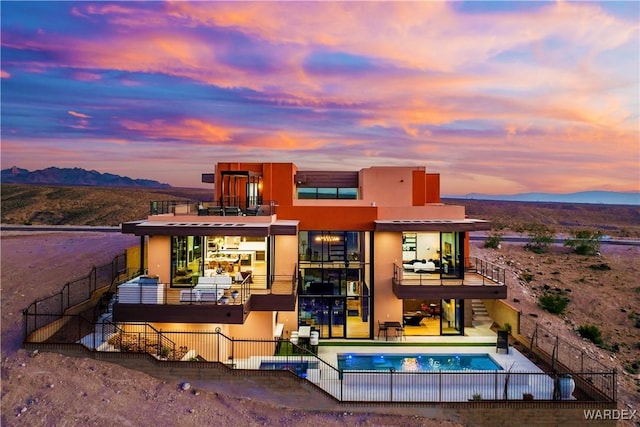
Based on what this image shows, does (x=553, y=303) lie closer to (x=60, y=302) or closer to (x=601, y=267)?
(x=601, y=267)

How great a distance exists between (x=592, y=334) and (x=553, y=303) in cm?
319

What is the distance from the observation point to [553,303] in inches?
991

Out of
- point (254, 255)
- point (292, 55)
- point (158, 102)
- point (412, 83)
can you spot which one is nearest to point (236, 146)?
point (158, 102)

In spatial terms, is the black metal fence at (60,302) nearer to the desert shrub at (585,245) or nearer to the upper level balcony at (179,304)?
the upper level balcony at (179,304)

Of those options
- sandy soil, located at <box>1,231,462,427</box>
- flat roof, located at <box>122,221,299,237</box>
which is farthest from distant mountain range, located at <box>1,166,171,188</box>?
sandy soil, located at <box>1,231,462,427</box>

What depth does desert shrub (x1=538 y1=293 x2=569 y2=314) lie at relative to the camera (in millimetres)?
24911

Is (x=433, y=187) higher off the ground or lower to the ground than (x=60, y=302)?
higher

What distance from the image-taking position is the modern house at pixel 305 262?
47.4 feet

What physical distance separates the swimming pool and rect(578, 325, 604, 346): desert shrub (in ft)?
35.0

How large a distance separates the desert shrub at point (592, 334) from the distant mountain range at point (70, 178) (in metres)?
183

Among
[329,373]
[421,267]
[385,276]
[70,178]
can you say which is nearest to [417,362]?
[329,373]

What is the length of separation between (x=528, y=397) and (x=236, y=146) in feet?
134

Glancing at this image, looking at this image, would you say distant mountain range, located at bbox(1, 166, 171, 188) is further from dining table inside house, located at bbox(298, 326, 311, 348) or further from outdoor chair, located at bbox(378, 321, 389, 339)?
outdoor chair, located at bbox(378, 321, 389, 339)

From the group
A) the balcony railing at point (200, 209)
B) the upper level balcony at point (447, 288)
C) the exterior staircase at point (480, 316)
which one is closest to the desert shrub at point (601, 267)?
the exterior staircase at point (480, 316)
